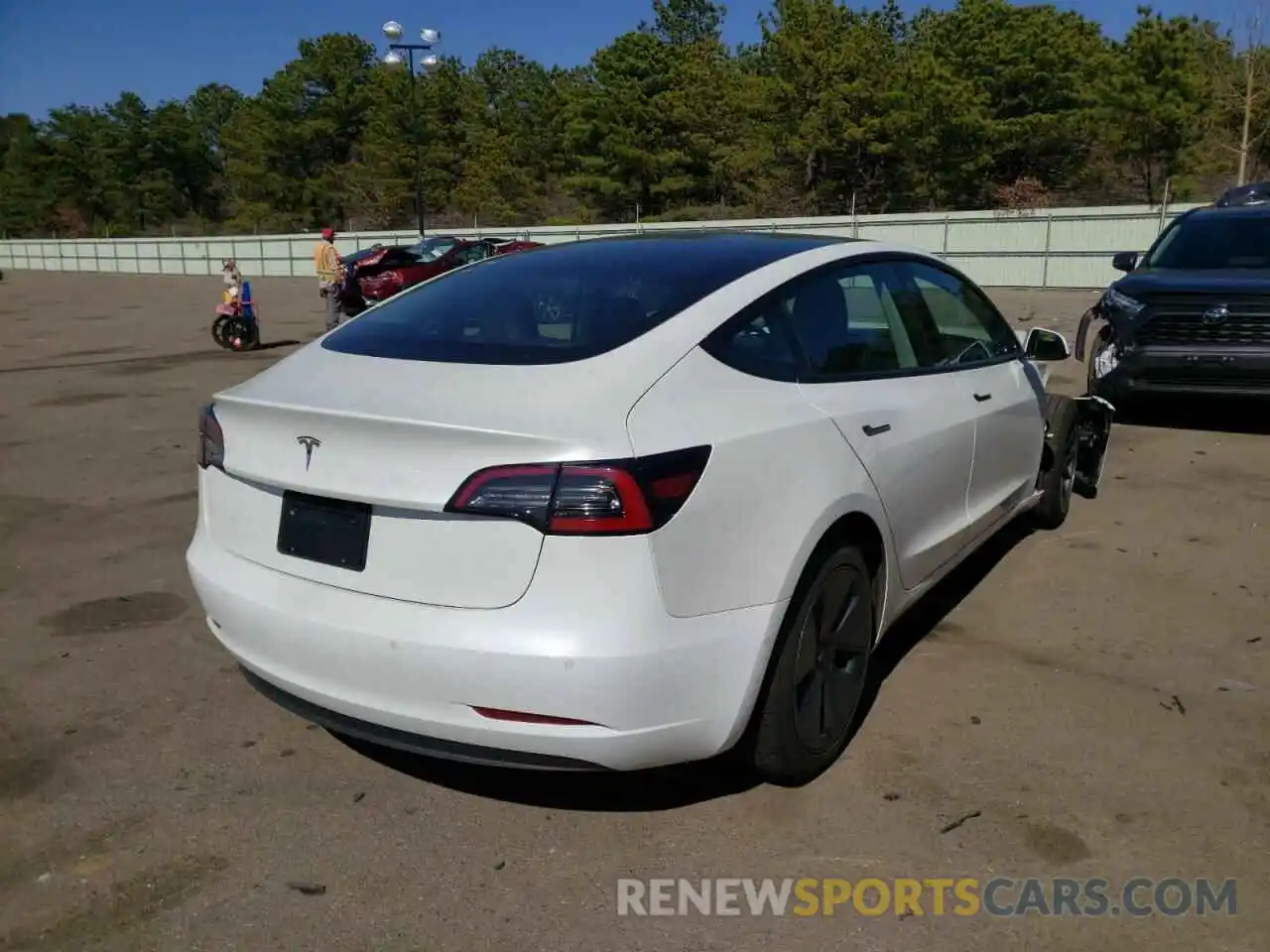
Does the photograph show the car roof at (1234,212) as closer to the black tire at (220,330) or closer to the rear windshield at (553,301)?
the rear windshield at (553,301)

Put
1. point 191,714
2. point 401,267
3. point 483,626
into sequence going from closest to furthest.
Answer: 1. point 483,626
2. point 191,714
3. point 401,267

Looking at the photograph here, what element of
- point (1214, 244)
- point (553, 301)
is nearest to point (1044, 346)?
point (553, 301)

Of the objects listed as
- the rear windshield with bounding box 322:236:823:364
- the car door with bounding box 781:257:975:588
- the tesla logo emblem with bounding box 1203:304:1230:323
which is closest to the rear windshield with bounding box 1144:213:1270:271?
the tesla logo emblem with bounding box 1203:304:1230:323

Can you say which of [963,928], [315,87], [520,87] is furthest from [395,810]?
[315,87]

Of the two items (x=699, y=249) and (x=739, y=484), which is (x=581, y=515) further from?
(x=699, y=249)

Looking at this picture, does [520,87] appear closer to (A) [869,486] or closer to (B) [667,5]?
(B) [667,5]

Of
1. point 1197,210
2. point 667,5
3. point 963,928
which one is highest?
point 667,5

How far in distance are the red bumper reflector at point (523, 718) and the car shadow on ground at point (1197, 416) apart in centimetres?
712

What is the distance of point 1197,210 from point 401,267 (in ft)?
62.5

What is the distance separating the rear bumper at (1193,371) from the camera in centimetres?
757

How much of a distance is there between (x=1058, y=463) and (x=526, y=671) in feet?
13.1

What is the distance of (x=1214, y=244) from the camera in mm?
8719

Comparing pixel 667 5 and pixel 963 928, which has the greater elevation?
pixel 667 5

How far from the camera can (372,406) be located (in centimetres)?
275
